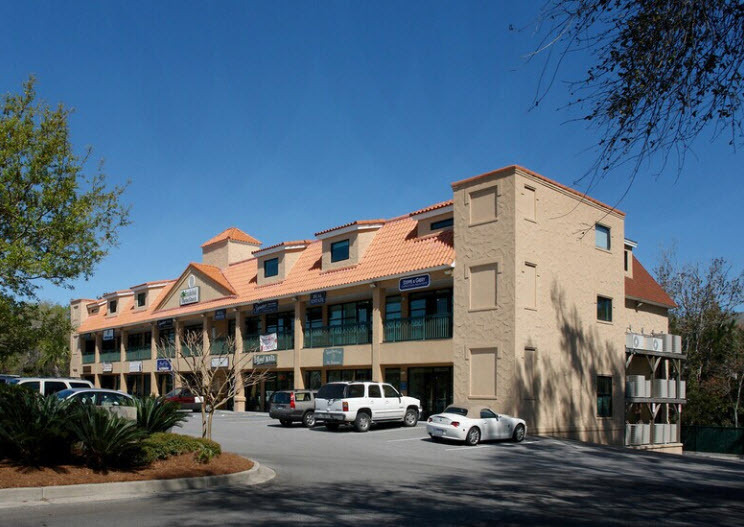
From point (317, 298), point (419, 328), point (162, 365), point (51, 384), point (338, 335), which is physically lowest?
point (162, 365)

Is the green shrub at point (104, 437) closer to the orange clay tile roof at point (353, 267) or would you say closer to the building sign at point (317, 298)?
the orange clay tile roof at point (353, 267)

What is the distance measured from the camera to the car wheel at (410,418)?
96.6 feet

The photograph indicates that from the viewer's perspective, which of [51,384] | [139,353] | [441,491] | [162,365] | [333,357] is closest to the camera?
[441,491]

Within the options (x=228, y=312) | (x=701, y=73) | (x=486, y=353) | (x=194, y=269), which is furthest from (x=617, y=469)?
(x=194, y=269)

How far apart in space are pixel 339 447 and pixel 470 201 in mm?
12515

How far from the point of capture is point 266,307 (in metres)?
41.4

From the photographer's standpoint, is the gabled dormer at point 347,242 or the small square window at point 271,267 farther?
the small square window at point 271,267

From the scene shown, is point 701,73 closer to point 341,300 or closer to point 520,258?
point 520,258

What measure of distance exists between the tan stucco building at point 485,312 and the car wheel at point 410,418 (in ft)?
7.31

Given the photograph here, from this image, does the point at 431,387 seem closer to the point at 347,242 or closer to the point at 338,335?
the point at 338,335

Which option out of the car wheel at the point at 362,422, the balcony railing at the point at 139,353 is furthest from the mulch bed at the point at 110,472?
the balcony railing at the point at 139,353

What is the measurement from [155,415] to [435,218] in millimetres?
20559

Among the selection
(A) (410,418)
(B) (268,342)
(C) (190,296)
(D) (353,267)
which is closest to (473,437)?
(A) (410,418)

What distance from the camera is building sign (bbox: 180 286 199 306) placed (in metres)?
49.2
